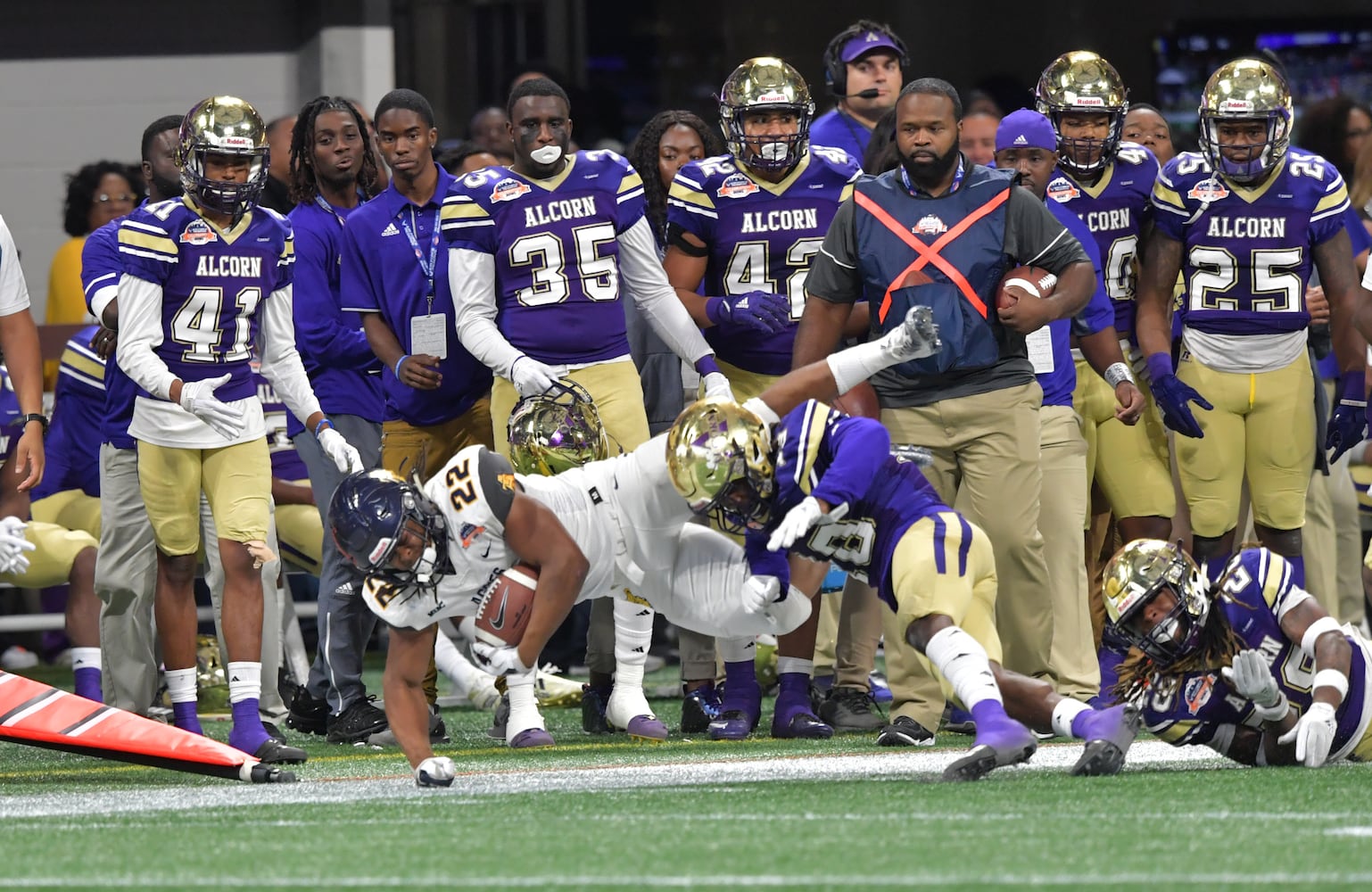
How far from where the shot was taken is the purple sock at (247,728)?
21.1 ft

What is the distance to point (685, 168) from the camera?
737 centimetres

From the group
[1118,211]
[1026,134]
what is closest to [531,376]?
[1026,134]

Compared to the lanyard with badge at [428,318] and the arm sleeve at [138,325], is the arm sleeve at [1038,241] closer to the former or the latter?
the lanyard with badge at [428,318]

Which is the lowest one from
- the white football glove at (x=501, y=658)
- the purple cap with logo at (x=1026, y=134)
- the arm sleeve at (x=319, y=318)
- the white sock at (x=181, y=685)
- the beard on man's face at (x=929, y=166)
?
the white sock at (x=181, y=685)

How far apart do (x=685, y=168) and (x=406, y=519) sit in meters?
2.33

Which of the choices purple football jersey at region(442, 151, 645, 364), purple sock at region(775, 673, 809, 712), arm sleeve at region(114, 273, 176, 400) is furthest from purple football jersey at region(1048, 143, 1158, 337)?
arm sleeve at region(114, 273, 176, 400)

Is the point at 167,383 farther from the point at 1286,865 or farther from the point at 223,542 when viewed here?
the point at 1286,865

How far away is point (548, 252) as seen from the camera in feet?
23.4

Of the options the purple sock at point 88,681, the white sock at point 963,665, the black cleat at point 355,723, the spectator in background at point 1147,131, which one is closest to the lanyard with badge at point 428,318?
the black cleat at point 355,723

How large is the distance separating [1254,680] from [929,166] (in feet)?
6.06

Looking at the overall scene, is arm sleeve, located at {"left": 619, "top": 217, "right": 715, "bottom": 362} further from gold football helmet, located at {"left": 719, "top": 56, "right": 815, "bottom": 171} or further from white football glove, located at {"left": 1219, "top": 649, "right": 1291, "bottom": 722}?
white football glove, located at {"left": 1219, "top": 649, "right": 1291, "bottom": 722}

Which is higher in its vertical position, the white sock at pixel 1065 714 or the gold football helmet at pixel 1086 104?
the gold football helmet at pixel 1086 104

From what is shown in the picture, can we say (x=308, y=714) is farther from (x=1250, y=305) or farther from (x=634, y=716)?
(x=1250, y=305)

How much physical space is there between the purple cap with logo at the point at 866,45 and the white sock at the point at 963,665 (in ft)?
12.0
